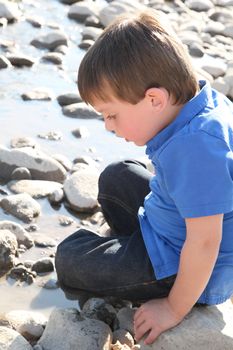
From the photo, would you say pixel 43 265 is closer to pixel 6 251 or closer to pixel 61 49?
pixel 6 251

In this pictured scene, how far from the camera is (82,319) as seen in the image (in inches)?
71.7

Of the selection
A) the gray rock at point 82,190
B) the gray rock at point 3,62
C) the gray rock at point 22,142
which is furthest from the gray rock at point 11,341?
the gray rock at point 3,62

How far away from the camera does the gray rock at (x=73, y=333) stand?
5.76 feet

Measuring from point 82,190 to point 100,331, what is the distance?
2.62 feet

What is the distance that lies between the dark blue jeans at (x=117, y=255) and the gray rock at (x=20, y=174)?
18.5 inches

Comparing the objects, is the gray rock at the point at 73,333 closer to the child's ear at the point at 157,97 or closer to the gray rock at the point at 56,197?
the child's ear at the point at 157,97

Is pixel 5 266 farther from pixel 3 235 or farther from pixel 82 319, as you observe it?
pixel 82 319

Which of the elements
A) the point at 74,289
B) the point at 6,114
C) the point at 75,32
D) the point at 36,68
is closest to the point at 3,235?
the point at 74,289

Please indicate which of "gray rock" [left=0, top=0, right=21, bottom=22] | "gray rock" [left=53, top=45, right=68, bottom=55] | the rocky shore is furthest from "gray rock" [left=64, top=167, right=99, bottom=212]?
"gray rock" [left=0, top=0, right=21, bottom=22]

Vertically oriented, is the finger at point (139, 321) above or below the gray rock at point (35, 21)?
above

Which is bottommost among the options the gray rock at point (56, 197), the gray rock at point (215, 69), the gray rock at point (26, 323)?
the gray rock at point (215, 69)

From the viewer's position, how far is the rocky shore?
1768mm

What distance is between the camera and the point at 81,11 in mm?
4910

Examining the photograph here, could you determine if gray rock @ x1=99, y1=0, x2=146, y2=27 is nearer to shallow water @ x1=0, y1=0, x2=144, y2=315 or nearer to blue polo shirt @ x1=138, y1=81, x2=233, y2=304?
shallow water @ x1=0, y1=0, x2=144, y2=315
